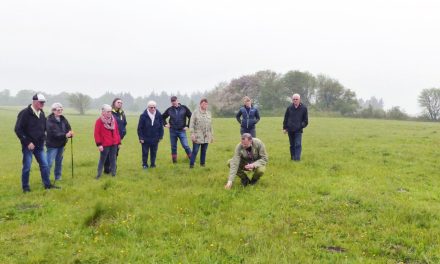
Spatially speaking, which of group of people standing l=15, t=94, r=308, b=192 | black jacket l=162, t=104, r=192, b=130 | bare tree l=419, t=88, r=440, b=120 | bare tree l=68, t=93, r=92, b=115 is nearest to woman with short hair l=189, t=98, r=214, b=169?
group of people standing l=15, t=94, r=308, b=192

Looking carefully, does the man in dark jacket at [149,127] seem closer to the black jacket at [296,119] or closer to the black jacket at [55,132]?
the black jacket at [55,132]

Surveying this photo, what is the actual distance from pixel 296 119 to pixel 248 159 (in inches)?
156

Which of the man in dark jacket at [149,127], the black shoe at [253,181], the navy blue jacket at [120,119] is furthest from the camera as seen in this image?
the man in dark jacket at [149,127]

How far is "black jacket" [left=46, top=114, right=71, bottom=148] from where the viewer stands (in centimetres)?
1105

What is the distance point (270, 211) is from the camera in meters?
7.89

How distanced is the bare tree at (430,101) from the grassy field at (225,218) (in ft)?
260

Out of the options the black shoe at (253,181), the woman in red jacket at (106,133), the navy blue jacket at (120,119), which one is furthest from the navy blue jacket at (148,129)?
the black shoe at (253,181)

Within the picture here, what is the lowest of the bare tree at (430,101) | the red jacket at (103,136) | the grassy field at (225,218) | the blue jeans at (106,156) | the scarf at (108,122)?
the grassy field at (225,218)

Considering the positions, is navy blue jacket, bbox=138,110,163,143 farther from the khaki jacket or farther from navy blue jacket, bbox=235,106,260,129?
the khaki jacket

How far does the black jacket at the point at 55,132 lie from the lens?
11.0 metres

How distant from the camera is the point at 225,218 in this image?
7.62 m

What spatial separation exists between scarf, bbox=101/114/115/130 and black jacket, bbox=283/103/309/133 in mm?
6063

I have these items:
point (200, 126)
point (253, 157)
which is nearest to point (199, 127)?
point (200, 126)

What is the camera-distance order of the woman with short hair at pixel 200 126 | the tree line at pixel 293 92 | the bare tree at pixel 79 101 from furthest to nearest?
the bare tree at pixel 79 101, the tree line at pixel 293 92, the woman with short hair at pixel 200 126
